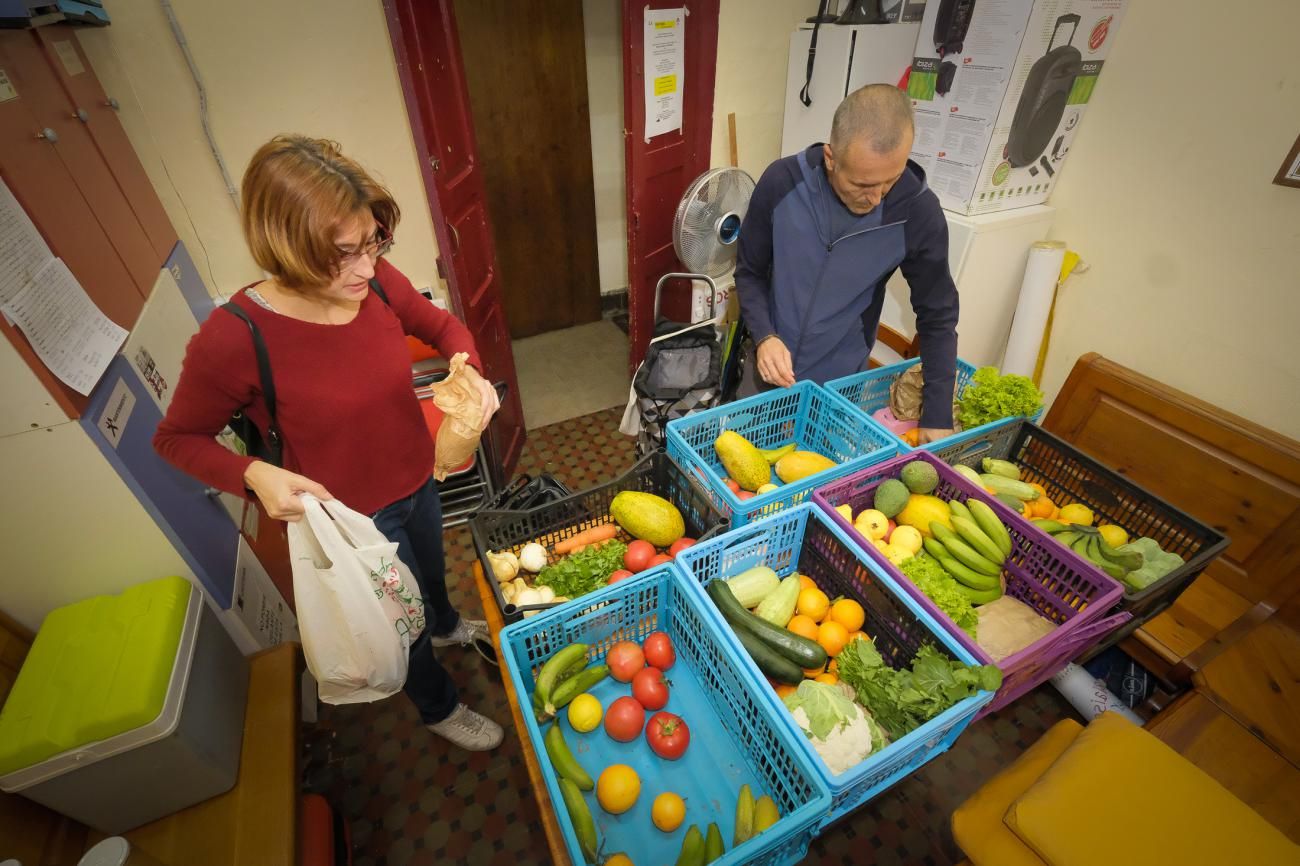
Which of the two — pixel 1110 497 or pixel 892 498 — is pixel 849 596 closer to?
pixel 892 498

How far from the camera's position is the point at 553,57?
141 inches

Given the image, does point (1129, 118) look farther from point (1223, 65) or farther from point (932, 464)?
point (932, 464)

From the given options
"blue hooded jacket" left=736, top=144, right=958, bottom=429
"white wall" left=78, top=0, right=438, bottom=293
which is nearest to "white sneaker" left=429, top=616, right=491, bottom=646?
"blue hooded jacket" left=736, top=144, right=958, bottom=429

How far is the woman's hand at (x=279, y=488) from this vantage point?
3.77 ft

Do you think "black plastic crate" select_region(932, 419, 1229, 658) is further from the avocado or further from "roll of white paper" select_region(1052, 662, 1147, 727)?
"roll of white paper" select_region(1052, 662, 1147, 727)

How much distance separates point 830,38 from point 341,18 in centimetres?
222

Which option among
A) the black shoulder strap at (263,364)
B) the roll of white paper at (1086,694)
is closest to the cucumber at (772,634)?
the black shoulder strap at (263,364)

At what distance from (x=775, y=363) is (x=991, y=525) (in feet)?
2.51

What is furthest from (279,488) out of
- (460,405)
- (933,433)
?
(933,433)

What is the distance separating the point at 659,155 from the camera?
2928mm

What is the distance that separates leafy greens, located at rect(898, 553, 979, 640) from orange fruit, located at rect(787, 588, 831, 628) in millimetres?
200

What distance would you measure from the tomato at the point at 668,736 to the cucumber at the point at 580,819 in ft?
0.62

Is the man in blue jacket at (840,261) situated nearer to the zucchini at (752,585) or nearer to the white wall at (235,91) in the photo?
the zucchini at (752,585)

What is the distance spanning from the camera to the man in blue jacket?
1729 mm
